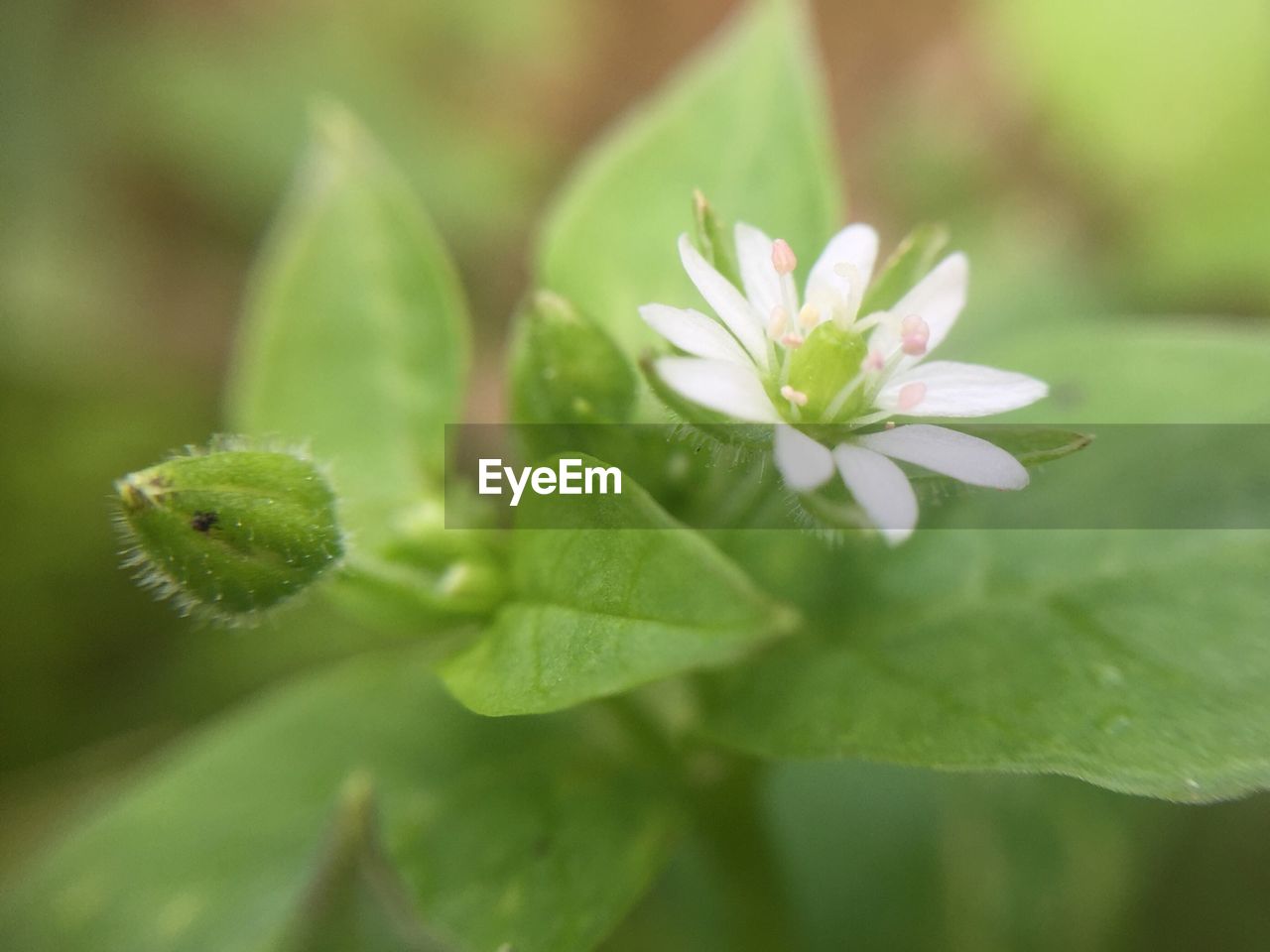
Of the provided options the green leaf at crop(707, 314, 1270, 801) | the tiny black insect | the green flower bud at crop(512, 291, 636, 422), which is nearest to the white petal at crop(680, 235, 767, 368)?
the green flower bud at crop(512, 291, 636, 422)

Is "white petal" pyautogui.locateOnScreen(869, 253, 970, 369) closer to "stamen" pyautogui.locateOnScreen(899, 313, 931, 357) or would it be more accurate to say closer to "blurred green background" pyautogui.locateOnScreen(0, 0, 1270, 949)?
"stamen" pyautogui.locateOnScreen(899, 313, 931, 357)

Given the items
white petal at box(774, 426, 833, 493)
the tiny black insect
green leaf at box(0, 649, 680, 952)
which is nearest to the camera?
white petal at box(774, 426, 833, 493)

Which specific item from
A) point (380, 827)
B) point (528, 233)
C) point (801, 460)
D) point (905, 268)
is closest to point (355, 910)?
point (380, 827)

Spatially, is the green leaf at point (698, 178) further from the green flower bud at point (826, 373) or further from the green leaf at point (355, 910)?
the green leaf at point (355, 910)

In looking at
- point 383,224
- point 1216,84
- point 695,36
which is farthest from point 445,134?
point 1216,84

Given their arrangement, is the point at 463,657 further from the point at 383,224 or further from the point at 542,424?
the point at 383,224
